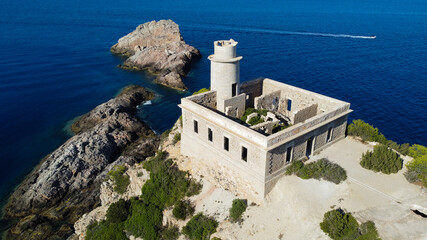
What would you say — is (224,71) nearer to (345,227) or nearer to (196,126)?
(196,126)

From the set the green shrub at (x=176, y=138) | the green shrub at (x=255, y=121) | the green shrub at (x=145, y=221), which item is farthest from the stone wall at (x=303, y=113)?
the green shrub at (x=145, y=221)

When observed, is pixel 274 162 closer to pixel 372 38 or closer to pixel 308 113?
pixel 308 113

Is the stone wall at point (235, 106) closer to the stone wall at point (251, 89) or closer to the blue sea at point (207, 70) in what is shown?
the stone wall at point (251, 89)

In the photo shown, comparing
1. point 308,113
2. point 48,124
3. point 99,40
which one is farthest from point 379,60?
point 99,40

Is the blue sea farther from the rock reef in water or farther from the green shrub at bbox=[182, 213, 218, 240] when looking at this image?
the green shrub at bbox=[182, 213, 218, 240]

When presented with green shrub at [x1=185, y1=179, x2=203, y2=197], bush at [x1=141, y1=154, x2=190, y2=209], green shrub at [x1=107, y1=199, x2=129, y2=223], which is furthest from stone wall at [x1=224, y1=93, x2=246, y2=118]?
green shrub at [x1=107, y1=199, x2=129, y2=223]
